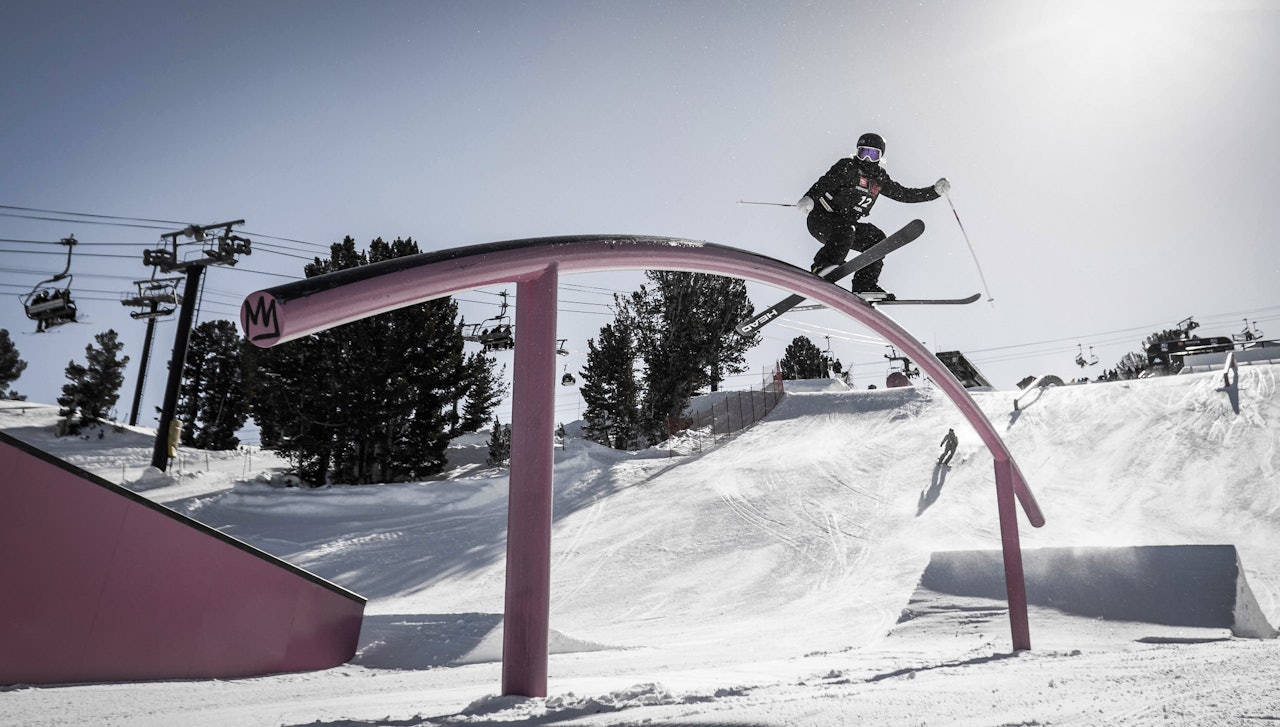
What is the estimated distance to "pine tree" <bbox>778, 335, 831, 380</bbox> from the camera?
210 ft

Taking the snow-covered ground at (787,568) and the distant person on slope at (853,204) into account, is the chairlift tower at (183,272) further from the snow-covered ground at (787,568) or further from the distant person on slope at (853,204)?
the distant person on slope at (853,204)

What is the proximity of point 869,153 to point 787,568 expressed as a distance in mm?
8271

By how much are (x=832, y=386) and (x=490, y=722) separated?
42561 mm

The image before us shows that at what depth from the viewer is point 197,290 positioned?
2370 cm

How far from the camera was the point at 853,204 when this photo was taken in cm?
721

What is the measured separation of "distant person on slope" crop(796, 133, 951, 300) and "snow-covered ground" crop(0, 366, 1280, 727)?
3.70 meters

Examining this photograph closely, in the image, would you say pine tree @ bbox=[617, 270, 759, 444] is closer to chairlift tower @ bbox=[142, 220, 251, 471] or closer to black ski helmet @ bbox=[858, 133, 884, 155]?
chairlift tower @ bbox=[142, 220, 251, 471]

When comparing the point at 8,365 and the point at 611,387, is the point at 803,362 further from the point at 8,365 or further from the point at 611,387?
the point at 8,365

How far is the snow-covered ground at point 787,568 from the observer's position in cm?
303

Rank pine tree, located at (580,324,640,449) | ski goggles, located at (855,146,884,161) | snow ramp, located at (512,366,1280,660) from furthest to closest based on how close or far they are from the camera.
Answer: pine tree, located at (580,324,640,449), snow ramp, located at (512,366,1280,660), ski goggles, located at (855,146,884,161)

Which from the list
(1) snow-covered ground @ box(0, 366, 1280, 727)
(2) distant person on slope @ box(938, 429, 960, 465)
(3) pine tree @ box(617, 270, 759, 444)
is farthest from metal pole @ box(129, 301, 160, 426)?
(2) distant person on slope @ box(938, 429, 960, 465)

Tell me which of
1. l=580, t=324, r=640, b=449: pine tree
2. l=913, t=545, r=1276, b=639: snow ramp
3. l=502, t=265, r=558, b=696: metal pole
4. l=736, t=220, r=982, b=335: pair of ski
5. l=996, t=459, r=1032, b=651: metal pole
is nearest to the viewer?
l=502, t=265, r=558, b=696: metal pole

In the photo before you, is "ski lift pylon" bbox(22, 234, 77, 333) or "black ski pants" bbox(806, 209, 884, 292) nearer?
"black ski pants" bbox(806, 209, 884, 292)

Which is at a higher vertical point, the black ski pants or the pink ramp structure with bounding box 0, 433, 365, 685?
the black ski pants
